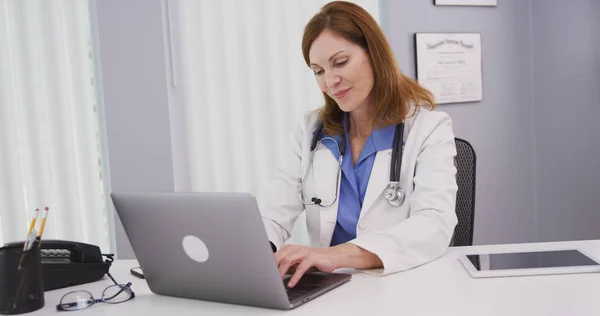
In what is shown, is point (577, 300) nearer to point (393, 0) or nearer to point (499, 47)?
point (393, 0)

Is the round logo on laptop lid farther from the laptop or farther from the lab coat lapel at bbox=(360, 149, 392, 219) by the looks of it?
the lab coat lapel at bbox=(360, 149, 392, 219)

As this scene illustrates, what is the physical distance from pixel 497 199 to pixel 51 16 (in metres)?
2.53

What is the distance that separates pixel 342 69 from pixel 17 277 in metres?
1.04

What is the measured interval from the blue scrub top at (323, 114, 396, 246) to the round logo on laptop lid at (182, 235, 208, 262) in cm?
70

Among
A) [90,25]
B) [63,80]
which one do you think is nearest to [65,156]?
[63,80]

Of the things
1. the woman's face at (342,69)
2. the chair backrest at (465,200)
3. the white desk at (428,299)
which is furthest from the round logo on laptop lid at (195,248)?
the chair backrest at (465,200)

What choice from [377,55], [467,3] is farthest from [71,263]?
[467,3]

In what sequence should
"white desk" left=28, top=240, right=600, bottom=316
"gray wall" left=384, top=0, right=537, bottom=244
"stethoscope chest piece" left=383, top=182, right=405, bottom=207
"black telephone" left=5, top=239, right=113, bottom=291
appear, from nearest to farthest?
"white desk" left=28, top=240, right=600, bottom=316, "black telephone" left=5, top=239, right=113, bottom=291, "stethoscope chest piece" left=383, top=182, right=405, bottom=207, "gray wall" left=384, top=0, right=537, bottom=244

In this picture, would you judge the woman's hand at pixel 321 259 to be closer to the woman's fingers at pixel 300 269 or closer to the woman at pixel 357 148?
the woman's fingers at pixel 300 269

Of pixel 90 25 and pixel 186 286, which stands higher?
pixel 90 25

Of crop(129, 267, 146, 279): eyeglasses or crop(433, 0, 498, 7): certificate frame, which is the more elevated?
crop(433, 0, 498, 7): certificate frame

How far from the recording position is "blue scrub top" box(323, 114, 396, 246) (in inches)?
67.6

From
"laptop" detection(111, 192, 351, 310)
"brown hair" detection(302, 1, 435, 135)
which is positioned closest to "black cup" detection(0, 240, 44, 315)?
"laptop" detection(111, 192, 351, 310)

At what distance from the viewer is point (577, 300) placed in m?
1.02
